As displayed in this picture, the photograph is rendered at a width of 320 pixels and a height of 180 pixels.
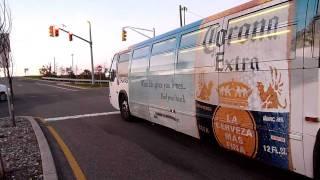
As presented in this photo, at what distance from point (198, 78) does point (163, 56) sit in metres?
2.24

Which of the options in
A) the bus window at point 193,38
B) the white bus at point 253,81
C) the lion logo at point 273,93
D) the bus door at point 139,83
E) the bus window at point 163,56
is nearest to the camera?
the white bus at point 253,81

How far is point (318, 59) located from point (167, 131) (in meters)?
6.63

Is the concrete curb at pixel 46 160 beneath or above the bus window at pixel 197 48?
beneath

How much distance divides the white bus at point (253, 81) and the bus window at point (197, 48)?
0.02 meters

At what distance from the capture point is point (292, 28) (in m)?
5.61

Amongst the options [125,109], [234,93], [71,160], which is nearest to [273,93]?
[234,93]

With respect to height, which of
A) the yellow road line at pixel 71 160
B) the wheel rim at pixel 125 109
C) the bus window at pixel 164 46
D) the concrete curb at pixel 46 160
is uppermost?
the bus window at pixel 164 46

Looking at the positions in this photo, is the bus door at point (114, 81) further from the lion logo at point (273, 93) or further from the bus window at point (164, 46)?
the lion logo at point (273, 93)

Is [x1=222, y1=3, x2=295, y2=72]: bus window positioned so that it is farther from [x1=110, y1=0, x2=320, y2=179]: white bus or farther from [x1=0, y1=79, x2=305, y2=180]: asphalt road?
[x1=0, y1=79, x2=305, y2=180]: asphalt road

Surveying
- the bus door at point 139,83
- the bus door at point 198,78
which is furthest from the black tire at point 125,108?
the bus door at point 198,78

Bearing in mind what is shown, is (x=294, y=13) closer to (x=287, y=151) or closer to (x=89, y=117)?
(x=287, y=151)

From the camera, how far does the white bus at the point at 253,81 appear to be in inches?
209

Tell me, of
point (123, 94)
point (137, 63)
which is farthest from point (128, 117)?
point (137, 63)

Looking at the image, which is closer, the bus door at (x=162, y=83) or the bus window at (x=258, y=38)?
the bus window at (x=258, y=38)
